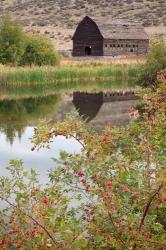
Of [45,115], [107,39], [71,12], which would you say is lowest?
[45,115]

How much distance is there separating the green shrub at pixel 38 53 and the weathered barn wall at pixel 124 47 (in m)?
15.4

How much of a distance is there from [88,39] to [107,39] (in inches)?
79.5

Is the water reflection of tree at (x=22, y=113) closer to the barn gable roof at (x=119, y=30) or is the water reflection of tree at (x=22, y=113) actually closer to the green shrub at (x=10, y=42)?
the green shrub at (x=10, y=42)

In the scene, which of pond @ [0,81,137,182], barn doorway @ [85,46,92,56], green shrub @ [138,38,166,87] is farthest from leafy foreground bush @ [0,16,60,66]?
barn doorway @ [85,46,92,56]

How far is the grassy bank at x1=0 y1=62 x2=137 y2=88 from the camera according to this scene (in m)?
37.2

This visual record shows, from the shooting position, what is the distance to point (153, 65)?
36.0 metres

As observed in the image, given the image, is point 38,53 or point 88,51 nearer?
point 38,53

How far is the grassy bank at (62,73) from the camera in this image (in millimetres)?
37156

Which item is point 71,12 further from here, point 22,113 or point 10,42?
point 22,113

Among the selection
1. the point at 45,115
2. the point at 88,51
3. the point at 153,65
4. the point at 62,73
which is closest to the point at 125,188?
the point at 45,115

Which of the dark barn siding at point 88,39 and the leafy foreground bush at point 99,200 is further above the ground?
the dark barn siding at point 88,39

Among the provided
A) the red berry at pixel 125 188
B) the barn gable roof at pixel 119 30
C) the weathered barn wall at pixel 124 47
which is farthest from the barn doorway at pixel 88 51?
the red berry at pixel 125 188

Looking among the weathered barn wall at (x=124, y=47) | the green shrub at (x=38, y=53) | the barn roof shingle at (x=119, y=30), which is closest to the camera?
the green shrub at (x=38, y=53)

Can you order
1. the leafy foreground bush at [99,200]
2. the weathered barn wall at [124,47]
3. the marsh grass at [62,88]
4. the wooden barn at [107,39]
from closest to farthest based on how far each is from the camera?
1. the leafy foreground bush at [99,200]
2. the marsh grass at [62,88]
3. the wooden barn at [107,39]
4. the weathered barn wall at [124,47]
